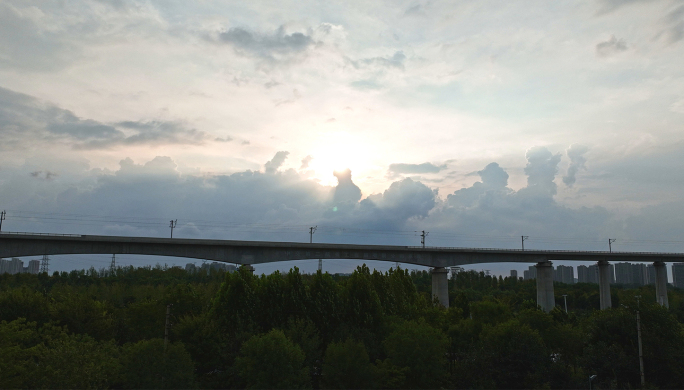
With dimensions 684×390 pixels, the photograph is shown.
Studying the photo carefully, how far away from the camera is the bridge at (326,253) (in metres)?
63.0

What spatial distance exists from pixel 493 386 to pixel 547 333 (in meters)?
16.5

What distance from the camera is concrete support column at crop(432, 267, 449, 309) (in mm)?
85188

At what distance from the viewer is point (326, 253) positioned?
261 ft

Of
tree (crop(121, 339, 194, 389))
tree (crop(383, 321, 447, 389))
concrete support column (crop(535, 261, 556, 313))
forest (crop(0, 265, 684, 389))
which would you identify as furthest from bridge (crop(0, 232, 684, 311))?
tree (crop(383, 321, 447, 389))

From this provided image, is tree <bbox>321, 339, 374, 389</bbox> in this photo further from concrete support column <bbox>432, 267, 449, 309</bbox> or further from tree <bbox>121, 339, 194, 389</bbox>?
concrete support column <bbox>432, 267, 449, 309</bbox>

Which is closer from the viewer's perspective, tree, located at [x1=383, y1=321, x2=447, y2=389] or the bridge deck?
tree, located at [x1=383, y1=321, x2=447, y2=389]

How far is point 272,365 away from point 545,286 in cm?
7480

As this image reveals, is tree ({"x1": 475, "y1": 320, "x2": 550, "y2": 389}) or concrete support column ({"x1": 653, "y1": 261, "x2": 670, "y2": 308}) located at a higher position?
concrete support column ({"x1": 653, "y1": 261, "x2": 670, "y2": 308})

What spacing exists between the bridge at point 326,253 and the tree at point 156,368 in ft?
112

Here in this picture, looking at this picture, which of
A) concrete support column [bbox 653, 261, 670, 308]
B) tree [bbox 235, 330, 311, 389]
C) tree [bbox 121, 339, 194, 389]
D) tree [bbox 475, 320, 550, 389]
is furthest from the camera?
concrete support column [bbox 653, 261, 670, 308]

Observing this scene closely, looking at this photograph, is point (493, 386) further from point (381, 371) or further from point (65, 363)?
point (65, 363)

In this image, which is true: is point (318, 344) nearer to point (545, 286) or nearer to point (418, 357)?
point (418, 357)

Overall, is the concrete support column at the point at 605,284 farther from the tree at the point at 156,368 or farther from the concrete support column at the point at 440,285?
the tree at the point at 156,368

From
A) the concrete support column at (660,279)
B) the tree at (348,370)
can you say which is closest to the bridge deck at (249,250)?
the concrete support column at (660,279)
